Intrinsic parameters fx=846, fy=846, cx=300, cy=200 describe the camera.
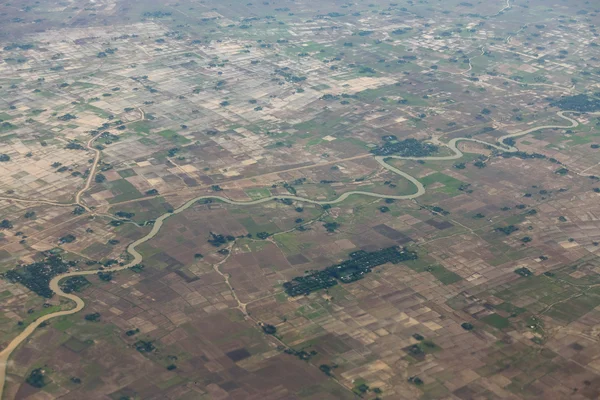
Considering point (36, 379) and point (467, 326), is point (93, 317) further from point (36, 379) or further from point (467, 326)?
point (467, 326)

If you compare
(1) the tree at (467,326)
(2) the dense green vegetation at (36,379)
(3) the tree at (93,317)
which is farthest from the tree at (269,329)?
(2) the dense green vegetation at (36,379)

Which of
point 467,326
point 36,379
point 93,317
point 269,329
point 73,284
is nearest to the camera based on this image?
point 36,379

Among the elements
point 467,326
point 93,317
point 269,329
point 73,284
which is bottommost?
point 467,326

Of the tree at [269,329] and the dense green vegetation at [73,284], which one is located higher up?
the dense green vegetation at [73,284]

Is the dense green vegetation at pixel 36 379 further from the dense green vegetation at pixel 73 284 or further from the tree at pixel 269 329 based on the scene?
the tree at pixel 269 329

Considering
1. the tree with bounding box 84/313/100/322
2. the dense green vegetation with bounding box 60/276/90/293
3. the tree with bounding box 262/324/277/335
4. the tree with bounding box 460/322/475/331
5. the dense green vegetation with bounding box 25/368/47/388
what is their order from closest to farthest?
the dense green vegetation with bounding box 25/368/47/388 < the tree with bounding box 262/324/277/335 < the tree with bounding box 460/322/475/331 < the tree with bounding box 84/313/100/322 < the dense green vegetation with bounding box 60/276/90/293

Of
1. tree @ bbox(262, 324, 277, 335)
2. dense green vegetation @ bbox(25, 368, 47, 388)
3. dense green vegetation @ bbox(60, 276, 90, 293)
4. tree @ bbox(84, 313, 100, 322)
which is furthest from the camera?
dense green vegetation @ bbox(60, 276, 90, 293)

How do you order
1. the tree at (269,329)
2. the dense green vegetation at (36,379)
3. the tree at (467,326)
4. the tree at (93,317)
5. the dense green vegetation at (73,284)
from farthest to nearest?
the dense green vegetation at (73,284), the tree at (93,317), the tree at (467,326), the tree at (269,329), the dense green vegetation at (36,379)

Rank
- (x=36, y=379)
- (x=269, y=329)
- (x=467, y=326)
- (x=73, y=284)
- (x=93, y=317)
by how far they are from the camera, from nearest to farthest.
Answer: (x=36, y=379)
(x=269, y=329)
(x=467, y=326)
(x=93, y=317)
(x=73, y=284)

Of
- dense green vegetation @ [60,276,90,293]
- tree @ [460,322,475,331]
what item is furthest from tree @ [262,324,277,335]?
dense green vegetation @ [60,276,90,293]

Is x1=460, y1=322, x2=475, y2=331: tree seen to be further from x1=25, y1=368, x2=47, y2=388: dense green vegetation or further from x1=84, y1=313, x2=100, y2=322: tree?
x1=25, y1=368, x2=47, y2=388: dense green vegetation

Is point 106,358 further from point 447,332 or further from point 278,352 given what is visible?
point 447,332

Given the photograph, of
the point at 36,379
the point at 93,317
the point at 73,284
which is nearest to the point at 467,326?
the point at 93,317
